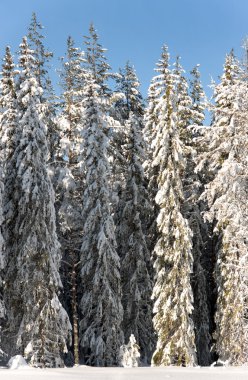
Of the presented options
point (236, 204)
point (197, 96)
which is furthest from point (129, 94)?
point (236, 204)

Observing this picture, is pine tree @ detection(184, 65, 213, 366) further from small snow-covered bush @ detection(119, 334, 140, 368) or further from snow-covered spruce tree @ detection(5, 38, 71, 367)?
snow-covered spruce tree @ detection(5, 38, 71, 367)

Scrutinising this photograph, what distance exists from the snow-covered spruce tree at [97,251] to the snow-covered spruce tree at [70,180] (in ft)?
2.20

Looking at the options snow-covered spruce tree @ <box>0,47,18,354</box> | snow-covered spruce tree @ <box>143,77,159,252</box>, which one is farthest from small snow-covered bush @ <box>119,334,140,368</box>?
snow-covered spruce tree @ <box>143,77,159,252</box>

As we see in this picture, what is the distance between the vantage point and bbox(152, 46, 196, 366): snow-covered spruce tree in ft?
82.2

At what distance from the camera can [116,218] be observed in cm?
3300

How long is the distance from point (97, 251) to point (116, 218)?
17.4 ft

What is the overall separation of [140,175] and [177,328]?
10217mm

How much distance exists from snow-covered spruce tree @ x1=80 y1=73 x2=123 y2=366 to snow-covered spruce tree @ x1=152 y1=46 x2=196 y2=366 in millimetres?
2406

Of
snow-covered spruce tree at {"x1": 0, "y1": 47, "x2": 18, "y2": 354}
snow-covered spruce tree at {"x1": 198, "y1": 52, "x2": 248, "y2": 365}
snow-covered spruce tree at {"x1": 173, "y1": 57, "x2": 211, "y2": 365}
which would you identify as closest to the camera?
snow-covered spruce tree at {"x1": 198, "y1": 52, "x2": 248, "y2": 365}

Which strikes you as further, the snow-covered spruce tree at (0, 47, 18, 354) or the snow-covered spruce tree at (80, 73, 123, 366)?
the snow-covered spruce tree at (80, 73, 123, 366)

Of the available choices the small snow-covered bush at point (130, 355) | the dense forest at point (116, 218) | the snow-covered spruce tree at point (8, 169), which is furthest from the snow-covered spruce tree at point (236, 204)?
the snow-covered spruce tree at point (8, 169)

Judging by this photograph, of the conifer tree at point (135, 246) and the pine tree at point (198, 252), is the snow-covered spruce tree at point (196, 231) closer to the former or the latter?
the pine tree at point (198, 252)

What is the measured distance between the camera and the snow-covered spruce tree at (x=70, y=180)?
27688mm

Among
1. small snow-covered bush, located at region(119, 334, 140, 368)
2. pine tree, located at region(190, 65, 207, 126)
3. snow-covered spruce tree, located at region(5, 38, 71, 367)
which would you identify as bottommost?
small snow-covered bush, located at region(119, 334, 140, 368)
